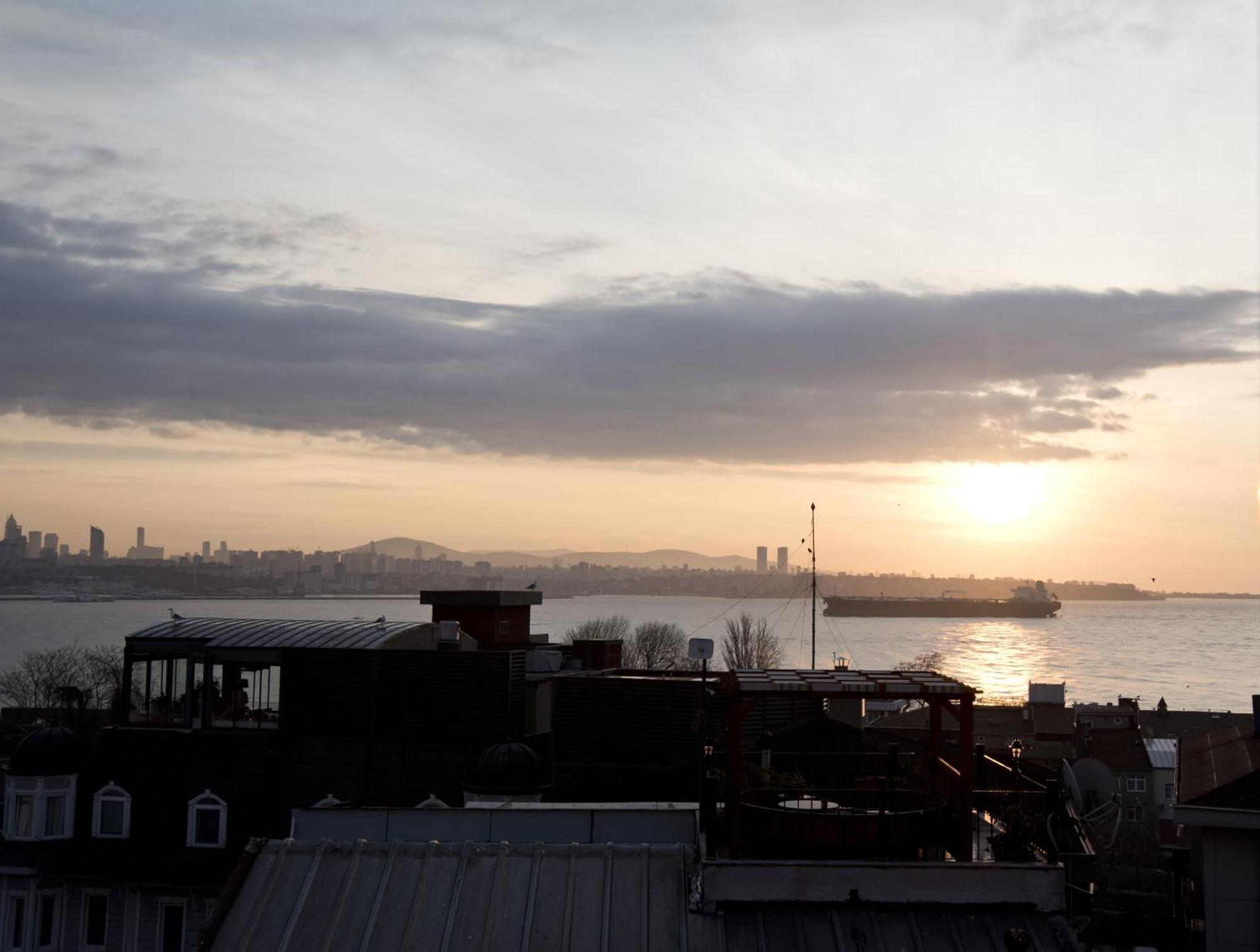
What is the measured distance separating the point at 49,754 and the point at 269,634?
5.99 meters

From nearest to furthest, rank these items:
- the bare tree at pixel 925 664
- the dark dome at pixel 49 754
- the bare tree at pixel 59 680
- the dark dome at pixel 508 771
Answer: the dark dome at pixel 508 771 → the dark dome at pixel 49 754 → the bare tree at pixel 925 664 → the bare tree at pixel 59 680

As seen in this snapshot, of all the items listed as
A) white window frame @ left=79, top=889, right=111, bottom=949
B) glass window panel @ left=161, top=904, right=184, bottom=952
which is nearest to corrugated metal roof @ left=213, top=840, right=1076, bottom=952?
glass window panel @ left=161, top=904, right=184, bottom=952

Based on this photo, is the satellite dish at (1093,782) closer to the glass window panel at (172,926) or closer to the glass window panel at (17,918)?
the glass window panel at (172,926)

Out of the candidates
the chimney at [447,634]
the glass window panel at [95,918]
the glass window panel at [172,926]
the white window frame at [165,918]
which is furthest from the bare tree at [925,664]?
the glass window panel at [95,918]

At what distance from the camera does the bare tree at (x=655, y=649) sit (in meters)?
125

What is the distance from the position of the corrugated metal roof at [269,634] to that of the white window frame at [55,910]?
6344mm

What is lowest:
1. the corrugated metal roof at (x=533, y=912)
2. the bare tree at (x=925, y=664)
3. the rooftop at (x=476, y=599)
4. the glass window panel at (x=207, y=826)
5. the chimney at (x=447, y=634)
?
the bare tree at (x=925, y=664)

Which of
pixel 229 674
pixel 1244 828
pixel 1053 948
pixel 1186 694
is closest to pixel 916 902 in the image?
pixel 1053 948

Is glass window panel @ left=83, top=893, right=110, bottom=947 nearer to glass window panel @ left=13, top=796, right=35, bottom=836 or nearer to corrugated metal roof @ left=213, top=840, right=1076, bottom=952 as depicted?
glass window panel @ left=13, top=796, right=35, bottom=836

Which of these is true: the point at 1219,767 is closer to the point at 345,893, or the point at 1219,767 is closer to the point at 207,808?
the point at 345,893

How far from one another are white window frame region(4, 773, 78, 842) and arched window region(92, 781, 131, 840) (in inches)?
23.4

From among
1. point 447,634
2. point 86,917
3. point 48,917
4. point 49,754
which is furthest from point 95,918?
point 447,634

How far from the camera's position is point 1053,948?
38.8 ft

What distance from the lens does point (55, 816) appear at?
28.6 metres
